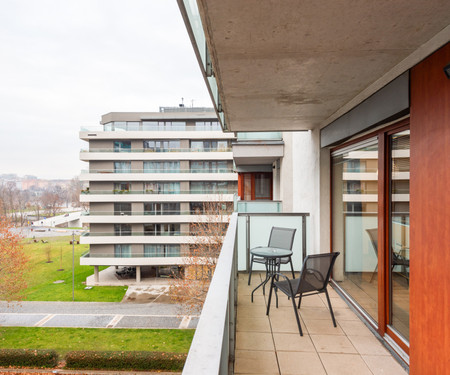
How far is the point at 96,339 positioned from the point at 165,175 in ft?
55.3

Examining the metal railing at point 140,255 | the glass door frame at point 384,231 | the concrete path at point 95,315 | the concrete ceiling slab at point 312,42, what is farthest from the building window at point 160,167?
the glass door frame at point 384,231

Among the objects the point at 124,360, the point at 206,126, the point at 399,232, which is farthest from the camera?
the point at 206,126

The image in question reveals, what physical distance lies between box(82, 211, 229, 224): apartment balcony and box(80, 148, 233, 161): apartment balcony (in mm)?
5530

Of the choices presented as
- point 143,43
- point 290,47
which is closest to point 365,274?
point 290,47

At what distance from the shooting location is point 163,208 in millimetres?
30016

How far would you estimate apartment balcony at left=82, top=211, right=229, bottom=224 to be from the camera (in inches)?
1128

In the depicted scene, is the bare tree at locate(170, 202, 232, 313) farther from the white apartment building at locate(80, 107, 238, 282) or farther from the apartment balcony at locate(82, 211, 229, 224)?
the apartment balcony at locate(82, 211, 229, 224)

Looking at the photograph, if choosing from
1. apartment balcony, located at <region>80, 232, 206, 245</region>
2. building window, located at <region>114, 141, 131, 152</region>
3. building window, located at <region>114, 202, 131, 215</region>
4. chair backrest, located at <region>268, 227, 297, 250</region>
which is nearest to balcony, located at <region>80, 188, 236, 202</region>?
building window, located at <region>114, 202, 131, 215</region>

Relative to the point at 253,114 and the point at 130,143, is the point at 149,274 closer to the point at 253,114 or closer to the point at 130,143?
the point at 130,143

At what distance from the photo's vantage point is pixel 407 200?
2.80 meters

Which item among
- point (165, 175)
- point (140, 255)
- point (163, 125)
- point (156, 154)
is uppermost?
point (163, 125)

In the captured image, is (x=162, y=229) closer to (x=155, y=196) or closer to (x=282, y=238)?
(x=155, y=196)

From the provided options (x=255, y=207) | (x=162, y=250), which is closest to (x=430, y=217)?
(x=255, y=207)

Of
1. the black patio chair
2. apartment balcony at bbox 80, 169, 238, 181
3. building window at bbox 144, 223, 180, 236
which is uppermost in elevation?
apartment balcony at bbox 80, 169, 238, 181
